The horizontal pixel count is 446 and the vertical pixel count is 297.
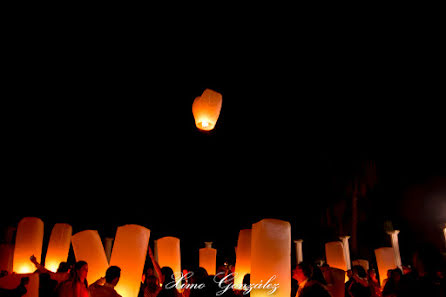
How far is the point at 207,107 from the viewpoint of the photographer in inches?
200

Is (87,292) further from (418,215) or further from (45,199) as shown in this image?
(418,215)

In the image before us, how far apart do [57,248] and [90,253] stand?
1.86m

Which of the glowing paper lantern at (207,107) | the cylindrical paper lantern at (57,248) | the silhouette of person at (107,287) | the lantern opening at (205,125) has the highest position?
the glowing paper lantern at (207,107)

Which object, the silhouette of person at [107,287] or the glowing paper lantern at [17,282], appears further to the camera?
the glowing paper lantern at [17,282]

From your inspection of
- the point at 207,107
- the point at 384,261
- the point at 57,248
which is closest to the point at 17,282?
the point at 57,248

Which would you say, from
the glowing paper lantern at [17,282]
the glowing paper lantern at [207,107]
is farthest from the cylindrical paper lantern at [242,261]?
the glowing paper lantern at [17,282]

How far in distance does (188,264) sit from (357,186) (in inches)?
394

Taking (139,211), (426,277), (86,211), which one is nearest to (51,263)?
(426,277)

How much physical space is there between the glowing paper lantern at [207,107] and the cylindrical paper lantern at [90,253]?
109 inches

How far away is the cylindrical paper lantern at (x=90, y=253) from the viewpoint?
5301mm

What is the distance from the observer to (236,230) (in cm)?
1755

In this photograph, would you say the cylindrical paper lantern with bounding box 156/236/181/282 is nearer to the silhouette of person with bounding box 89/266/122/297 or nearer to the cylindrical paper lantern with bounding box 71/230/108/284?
the cylindrical paper lantern with bounding box 71/230/108/284

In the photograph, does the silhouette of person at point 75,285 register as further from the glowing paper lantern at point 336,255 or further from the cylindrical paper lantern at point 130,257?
the glowing paper lantern at point 336,255

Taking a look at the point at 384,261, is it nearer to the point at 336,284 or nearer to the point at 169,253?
the point at 336,284
